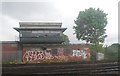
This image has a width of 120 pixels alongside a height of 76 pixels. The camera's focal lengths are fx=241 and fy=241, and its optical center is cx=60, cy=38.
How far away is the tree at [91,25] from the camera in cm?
5259

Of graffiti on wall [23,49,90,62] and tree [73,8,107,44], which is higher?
tree [73,8,107,44]

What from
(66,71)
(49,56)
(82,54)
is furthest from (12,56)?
(66,71)

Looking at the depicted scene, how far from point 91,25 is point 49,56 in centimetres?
2128

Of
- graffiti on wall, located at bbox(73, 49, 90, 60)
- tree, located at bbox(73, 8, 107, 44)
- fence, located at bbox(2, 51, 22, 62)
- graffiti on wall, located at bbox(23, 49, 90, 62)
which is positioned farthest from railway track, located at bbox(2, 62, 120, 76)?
tree, located at bbox(73, 8, 107, 44)

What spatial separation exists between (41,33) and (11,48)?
5.92m

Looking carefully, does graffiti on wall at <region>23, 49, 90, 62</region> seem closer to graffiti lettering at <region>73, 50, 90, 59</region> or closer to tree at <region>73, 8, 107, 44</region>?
graffiti lettering at <region>73, 50, 90, 59</region>

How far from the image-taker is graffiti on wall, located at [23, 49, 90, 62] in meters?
34.2

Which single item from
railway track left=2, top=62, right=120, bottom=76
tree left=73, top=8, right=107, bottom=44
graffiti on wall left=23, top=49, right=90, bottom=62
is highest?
tree left=73, top=8, right=107, bottom=44

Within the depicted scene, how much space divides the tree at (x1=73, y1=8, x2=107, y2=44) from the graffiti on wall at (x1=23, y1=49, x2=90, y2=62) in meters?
16.9

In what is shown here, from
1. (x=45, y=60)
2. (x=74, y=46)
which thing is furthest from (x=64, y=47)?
(x=45, y=60)

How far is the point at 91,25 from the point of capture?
53.4 m

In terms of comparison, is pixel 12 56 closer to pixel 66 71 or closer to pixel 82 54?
pixel 82 54

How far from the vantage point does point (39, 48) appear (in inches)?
1489

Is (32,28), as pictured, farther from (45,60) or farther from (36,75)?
(36,75)
